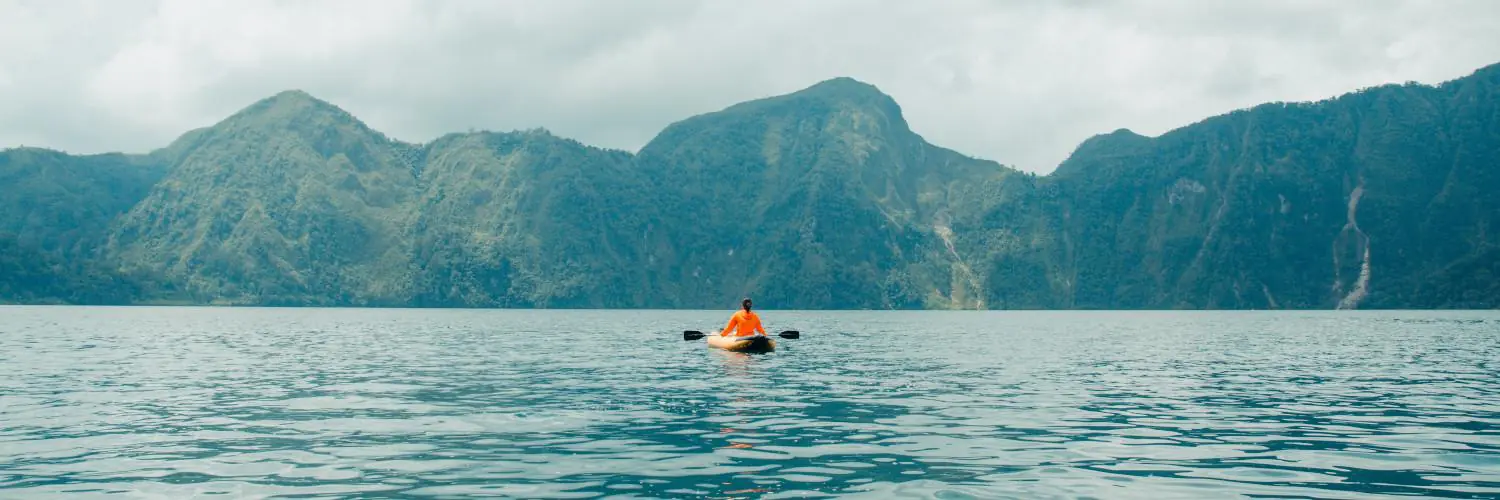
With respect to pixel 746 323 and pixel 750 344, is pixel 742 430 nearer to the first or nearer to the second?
pixel 750 344

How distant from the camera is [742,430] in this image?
78.6 ft

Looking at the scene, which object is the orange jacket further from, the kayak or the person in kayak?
the kayak

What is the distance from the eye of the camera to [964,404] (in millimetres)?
29859

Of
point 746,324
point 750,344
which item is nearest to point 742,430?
→ point 750,344

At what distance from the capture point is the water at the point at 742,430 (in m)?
17.1

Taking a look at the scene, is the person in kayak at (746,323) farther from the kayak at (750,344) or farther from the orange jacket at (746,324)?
the kayak at (750,344)

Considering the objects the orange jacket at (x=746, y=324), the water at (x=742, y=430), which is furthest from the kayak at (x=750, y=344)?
the water at (x=742, y=430)

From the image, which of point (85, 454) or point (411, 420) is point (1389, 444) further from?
point (85, 454)

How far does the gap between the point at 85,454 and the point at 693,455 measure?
413 inches

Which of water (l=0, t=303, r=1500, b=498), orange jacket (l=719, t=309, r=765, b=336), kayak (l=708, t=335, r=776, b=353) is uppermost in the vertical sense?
orange jacket (l=719, t=309, r=765, b=336)

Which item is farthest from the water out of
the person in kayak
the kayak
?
the person in kayak

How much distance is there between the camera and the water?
56.0 feet

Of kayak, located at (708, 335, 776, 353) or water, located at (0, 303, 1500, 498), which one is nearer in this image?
water, located at (0, 303, 1500, 498)

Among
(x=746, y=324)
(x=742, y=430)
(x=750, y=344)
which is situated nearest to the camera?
(x=742, y=430)
